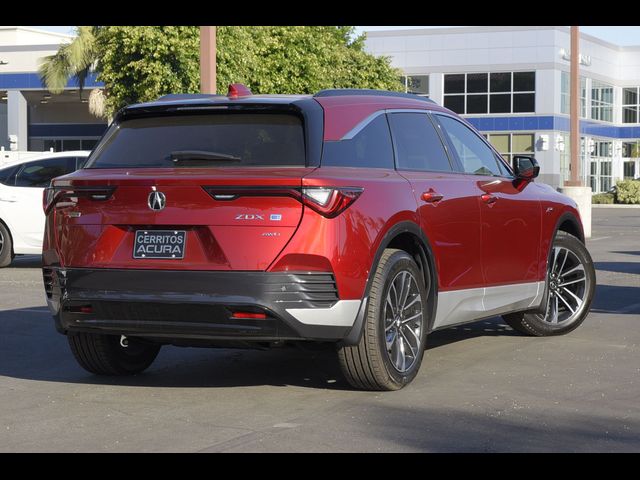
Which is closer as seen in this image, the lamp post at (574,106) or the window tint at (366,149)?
the window tint at (366,149)

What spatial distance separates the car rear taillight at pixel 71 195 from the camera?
23.1 ft

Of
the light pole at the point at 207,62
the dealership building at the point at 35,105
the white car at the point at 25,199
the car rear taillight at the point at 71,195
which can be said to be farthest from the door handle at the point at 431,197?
the dealership building at the point at 35,105

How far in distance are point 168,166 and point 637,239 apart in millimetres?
20308

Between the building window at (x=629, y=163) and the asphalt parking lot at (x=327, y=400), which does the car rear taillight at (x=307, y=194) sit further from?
the building window at (x=629, y=163)

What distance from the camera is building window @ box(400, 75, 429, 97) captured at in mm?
65500

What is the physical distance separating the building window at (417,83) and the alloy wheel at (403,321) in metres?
58.2

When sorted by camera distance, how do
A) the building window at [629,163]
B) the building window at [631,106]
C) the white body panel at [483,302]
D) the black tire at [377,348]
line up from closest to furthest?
1. the black tire at [377,348]
2. the white body panel at [483,302]
3. the building window at [629,163]
4. the building window at [631,106]

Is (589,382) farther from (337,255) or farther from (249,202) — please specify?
(249,202)

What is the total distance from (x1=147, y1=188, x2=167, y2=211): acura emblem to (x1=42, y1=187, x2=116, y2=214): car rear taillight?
263mm

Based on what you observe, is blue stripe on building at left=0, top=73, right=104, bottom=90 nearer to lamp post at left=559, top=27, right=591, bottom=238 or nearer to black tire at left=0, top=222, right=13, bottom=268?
lamp post at left=559, top=27, right=591, bottom=238

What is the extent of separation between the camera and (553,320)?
9.80 m

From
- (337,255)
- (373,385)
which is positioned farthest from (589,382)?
(337,255)

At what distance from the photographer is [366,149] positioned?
743 centimetres
